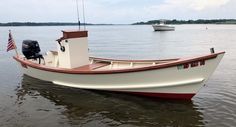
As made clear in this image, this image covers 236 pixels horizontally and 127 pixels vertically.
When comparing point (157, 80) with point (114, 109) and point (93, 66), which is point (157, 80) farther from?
point (93, 66)

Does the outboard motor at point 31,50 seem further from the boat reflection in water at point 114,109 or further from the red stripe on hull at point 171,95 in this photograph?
the red stripe on hull at point 171,95

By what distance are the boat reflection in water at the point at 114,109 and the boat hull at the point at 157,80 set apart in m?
0.39

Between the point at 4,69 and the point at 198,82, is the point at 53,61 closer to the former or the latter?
the point at 4,69

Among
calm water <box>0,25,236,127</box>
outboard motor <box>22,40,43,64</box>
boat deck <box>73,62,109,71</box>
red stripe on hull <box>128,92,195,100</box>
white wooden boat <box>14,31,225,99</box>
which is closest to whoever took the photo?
calm water <box>0,25,236,127</box>

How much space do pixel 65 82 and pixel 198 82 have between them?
214 inches

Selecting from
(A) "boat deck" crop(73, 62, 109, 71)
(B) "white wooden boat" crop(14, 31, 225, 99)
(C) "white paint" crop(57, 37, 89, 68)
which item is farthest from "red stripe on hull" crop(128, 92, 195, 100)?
(C) "white paint" crop(57, 37, 89, 68)

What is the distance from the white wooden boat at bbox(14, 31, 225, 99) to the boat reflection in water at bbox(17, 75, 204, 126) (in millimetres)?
385

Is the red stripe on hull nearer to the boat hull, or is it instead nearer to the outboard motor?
the boat hull

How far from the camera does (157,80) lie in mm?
10086

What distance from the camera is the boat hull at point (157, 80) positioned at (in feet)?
31.7

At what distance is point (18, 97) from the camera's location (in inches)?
479

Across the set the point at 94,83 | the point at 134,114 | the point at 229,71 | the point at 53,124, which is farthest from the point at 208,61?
the point at 229,71

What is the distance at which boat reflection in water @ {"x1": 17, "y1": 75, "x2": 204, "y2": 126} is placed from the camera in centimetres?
909

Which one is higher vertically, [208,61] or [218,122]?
[208,61]
